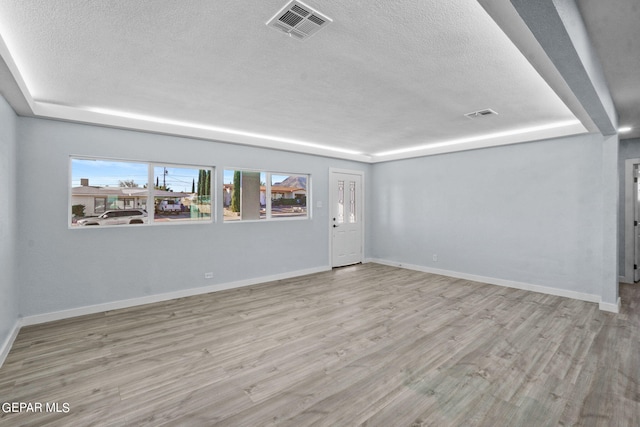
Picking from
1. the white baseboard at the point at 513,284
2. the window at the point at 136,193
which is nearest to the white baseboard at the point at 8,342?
the window at the point at 136,193

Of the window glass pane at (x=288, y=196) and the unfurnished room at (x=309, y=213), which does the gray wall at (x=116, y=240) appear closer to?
the unfurnished room at (x=309, y=213)

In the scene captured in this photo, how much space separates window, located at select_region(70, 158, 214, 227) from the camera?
12.8ft

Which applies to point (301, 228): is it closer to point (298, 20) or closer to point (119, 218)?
point (119, 218)

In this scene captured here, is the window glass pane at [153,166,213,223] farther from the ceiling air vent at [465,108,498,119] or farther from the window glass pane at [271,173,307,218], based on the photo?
the ceiling air vent at [465,108,498,119]

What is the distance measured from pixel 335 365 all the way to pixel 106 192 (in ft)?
12.5

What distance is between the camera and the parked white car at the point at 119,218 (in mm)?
3929

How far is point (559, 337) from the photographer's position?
313 centimetres

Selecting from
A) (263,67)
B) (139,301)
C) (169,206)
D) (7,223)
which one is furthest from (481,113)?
(7,223)

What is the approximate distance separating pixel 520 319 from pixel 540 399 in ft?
5.73

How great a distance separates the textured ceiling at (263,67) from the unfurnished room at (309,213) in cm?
2

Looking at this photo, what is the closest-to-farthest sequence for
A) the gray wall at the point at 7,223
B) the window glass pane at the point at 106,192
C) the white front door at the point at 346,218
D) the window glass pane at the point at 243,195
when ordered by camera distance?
the gray wall at the point at 7,223
the window glass pane at the point at 106,192
the window glass pane at the point at 243,195
the white front door at the point at 346,218

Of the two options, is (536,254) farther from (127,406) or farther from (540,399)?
(127,406)

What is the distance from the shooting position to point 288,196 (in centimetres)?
595

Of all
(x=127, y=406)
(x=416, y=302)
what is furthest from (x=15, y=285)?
(x=416, y=302)
